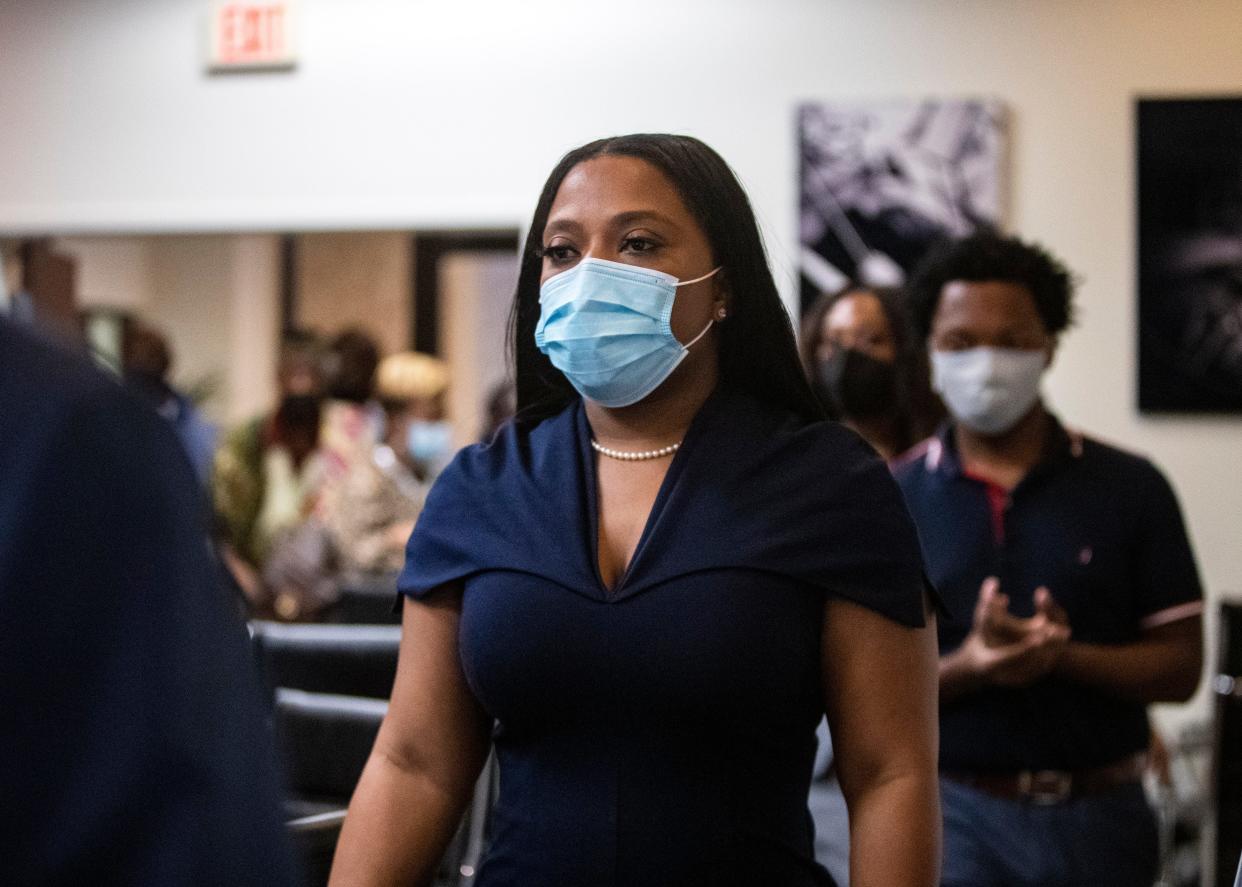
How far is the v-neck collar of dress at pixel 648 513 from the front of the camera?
1405 mm

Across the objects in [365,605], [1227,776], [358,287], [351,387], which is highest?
[358,287]

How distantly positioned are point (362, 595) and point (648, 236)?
211cm

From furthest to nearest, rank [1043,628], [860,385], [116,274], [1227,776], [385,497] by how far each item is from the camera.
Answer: [116,274] < [385,497] < [1227,776] < [860,385] < [1043,628]

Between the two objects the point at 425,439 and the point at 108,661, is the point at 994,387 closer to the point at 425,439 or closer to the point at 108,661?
→ the point at 108,661

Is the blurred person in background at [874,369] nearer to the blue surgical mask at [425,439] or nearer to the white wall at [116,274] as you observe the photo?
the blue surgical mask at [425,439]

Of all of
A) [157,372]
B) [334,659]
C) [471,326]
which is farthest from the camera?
[471,326]

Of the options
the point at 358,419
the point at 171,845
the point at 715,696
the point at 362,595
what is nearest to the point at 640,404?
the point at 715,696

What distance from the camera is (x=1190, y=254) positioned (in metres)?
4.50

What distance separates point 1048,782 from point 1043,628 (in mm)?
251

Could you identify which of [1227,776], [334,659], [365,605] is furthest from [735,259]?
[1227,776]

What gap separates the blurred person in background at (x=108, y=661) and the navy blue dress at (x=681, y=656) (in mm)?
845

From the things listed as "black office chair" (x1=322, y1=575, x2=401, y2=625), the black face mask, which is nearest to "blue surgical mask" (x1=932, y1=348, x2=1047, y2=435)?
the black face mask

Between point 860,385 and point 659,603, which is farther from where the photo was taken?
point 860,385

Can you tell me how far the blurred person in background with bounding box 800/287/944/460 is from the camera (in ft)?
9.66
